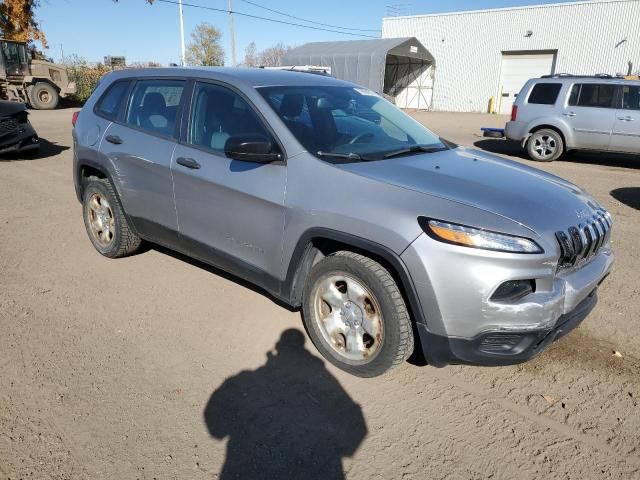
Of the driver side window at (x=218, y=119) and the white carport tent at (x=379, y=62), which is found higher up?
the white carport tent at (x=379, y=62)

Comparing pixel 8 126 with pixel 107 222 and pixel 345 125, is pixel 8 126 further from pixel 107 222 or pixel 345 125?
pixel 345 125

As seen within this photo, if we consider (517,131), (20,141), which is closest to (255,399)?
(20,141)

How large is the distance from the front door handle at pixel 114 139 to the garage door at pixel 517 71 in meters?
30.3

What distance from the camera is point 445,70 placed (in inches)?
1344

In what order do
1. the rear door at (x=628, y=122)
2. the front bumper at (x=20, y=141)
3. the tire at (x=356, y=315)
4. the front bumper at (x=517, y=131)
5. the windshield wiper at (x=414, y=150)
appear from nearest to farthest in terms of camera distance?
the tire at (x=356, y=315)
the windshield wiper at (x=414, y=150)
the front bumper at (x=20, y=141)
the rear door at (x=628, y=122)
the front bumper at (x=517, y=131)

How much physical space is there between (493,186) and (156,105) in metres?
2.81

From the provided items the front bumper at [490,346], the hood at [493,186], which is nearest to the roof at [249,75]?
the hood at [493,186]

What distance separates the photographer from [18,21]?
32219mm

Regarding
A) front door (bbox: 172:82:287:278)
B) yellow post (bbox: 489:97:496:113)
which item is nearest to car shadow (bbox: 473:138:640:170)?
front door (bbox: 172:82:287:278)

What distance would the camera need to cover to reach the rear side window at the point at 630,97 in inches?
404

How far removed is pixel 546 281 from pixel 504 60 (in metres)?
32.9

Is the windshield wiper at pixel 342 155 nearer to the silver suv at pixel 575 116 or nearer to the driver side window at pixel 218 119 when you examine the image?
the driver side window at pixel 218 119

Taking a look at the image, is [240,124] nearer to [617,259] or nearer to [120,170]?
[120,170]

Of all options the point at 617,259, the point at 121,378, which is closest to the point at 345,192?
the point at 121,378
